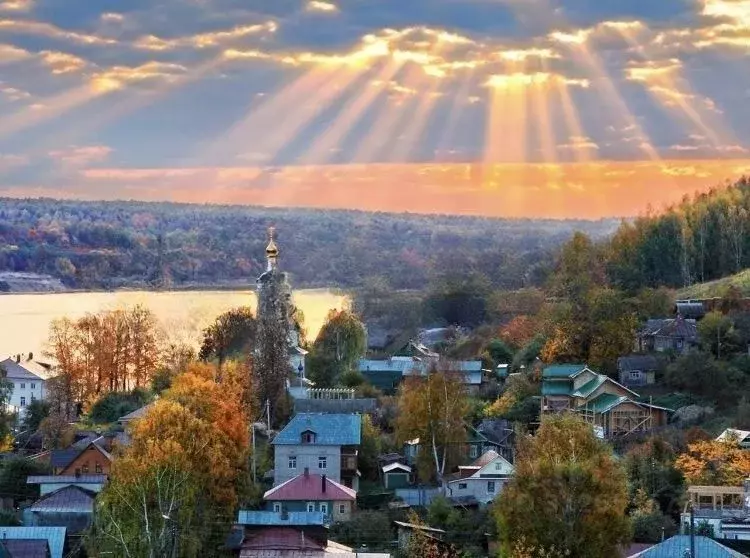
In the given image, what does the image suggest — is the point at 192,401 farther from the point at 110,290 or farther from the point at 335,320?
the point at 110,290

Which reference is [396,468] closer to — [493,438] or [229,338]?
[493,438]

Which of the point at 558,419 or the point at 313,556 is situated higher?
the point at 558,419

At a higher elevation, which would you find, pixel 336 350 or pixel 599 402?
pixel 599 402

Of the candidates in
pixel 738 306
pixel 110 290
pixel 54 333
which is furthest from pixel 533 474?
pixel 110 290

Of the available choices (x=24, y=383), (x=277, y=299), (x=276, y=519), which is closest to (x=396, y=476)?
(x=276, y=519)

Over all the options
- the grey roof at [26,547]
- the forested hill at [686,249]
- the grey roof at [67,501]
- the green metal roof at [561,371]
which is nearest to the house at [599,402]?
the green metal roof at [561,371]

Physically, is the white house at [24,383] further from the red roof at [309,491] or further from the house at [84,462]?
the red roof at [309,491]

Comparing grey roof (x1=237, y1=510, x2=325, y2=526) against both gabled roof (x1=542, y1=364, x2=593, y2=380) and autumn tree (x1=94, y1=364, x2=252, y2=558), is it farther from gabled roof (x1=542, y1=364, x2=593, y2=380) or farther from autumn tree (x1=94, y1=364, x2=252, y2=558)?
gabled roof (x1=542, y1=364, x2=593, y2=380)
